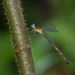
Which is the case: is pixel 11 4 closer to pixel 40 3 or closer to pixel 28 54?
pixel 28 54

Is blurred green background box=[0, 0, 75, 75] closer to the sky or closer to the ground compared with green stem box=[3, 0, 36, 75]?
closer to the sky

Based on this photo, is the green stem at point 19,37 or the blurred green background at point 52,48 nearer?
the green stem at point 19,37

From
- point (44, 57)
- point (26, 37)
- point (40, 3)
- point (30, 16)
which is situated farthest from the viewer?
point (40, 3)

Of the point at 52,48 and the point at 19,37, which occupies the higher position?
the point at 52,48

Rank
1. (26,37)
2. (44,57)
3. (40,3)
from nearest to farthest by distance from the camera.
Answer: (26,37) < (44,57) < (40,3)

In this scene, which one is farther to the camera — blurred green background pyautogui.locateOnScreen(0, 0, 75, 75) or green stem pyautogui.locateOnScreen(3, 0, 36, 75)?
blurred green background pyautogui.locateOnScreen(0, 0, 75, 75)

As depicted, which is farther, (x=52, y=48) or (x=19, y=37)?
(x=52, y=48)

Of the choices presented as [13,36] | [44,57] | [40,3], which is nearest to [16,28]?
[13,36]

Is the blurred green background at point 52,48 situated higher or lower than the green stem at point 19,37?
higher
